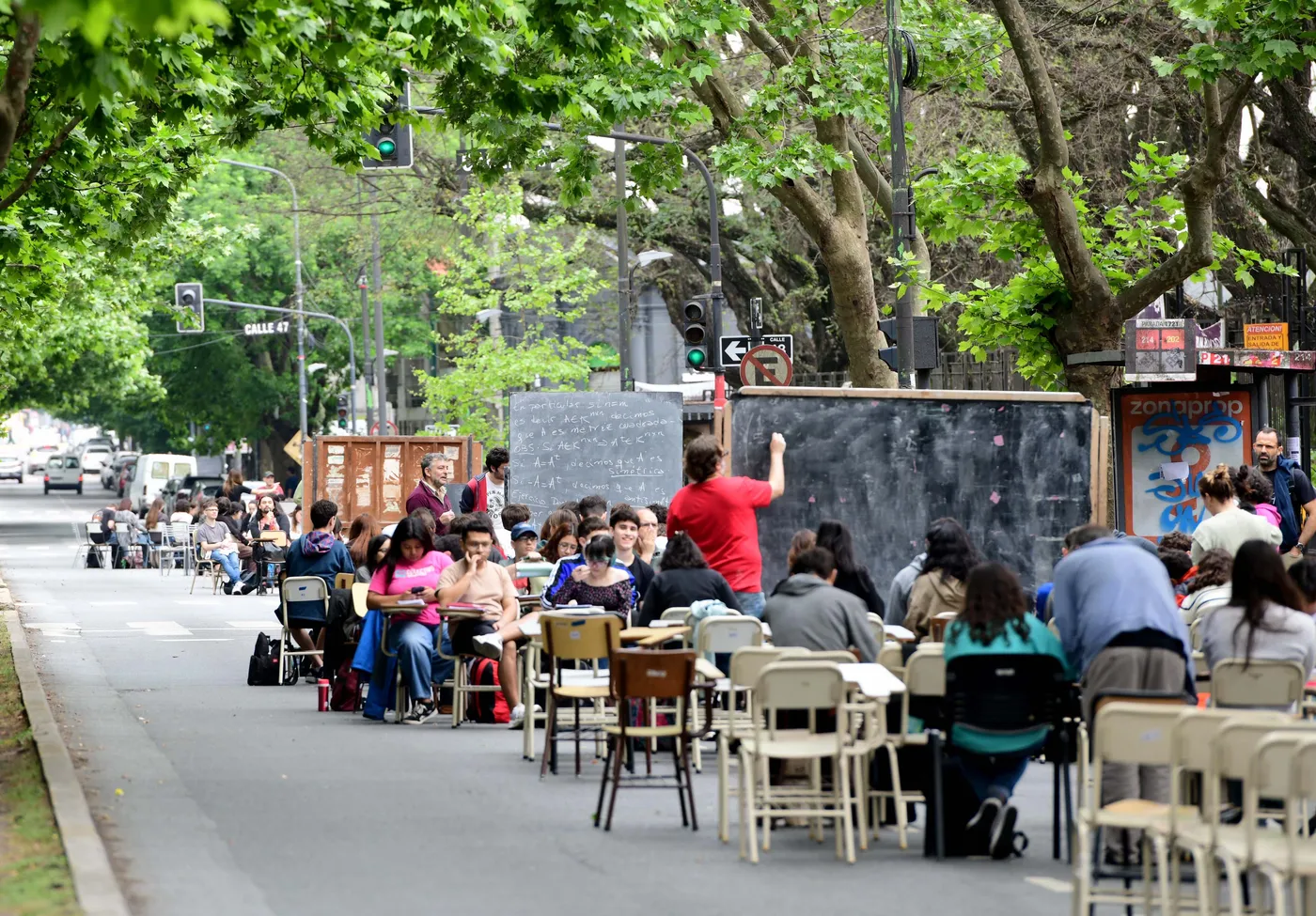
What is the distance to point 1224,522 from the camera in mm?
12961

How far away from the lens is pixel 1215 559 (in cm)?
1145

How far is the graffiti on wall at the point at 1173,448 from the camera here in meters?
19.3

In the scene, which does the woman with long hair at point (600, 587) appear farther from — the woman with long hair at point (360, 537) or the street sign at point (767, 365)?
the street sign at point (767, 365)

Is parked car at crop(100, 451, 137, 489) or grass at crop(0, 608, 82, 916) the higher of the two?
parked car at crop(100, 451, 137, 489)

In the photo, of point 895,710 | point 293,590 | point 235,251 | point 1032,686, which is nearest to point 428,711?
point 293,590

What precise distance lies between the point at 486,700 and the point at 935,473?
3721 millimetres

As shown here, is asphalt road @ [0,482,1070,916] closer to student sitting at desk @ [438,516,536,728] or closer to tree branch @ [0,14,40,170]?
student sitting at desk @ [438,516,536,728]

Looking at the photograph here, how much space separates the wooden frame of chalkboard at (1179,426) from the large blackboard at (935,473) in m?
5.40

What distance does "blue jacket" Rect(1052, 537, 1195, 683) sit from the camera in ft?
Result: 27.0

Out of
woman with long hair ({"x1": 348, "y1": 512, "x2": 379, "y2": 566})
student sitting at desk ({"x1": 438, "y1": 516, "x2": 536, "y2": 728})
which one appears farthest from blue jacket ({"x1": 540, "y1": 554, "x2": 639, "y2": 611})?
woman with long hair ({"x1": 348, "y1": 512, "x2": 379, "y2": 566})

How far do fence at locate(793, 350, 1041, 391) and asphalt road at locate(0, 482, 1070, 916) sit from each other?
39.5 feet

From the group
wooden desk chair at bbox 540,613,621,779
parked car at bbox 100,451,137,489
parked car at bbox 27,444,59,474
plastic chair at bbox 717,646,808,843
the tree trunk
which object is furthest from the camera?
parked car at bbox 27,444,59,474

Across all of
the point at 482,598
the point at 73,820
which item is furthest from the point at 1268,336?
the point at 73,820

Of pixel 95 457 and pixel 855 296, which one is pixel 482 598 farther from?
pixel 95 457
